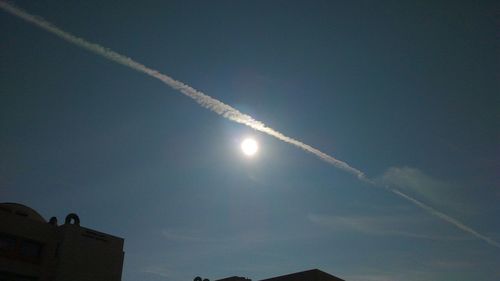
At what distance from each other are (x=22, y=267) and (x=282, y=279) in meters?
22.5

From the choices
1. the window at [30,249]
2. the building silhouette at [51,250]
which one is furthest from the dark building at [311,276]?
the window at [30,249]

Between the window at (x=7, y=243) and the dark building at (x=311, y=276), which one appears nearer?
the window at (x=7, y=243)

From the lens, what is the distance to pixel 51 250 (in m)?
36.1

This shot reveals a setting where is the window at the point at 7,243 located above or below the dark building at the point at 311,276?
above

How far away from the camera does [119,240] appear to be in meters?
40.6

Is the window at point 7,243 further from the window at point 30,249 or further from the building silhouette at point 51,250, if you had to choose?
the window at point 30,249

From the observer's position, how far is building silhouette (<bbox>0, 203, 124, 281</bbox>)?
33.8 metres

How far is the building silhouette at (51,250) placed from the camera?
33.8 meters

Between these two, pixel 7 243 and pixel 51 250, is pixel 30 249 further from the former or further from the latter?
pixel 7 243

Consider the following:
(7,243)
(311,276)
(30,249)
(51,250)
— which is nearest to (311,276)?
(311,276)

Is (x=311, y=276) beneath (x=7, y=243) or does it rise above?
beneath

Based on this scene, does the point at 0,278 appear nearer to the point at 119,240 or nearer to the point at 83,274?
the point at 83,274

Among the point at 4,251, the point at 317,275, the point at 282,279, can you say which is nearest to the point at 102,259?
the point at 4,251

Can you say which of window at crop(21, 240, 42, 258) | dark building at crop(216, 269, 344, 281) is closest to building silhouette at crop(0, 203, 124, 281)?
window at crop(21, 240, 42, 258)
